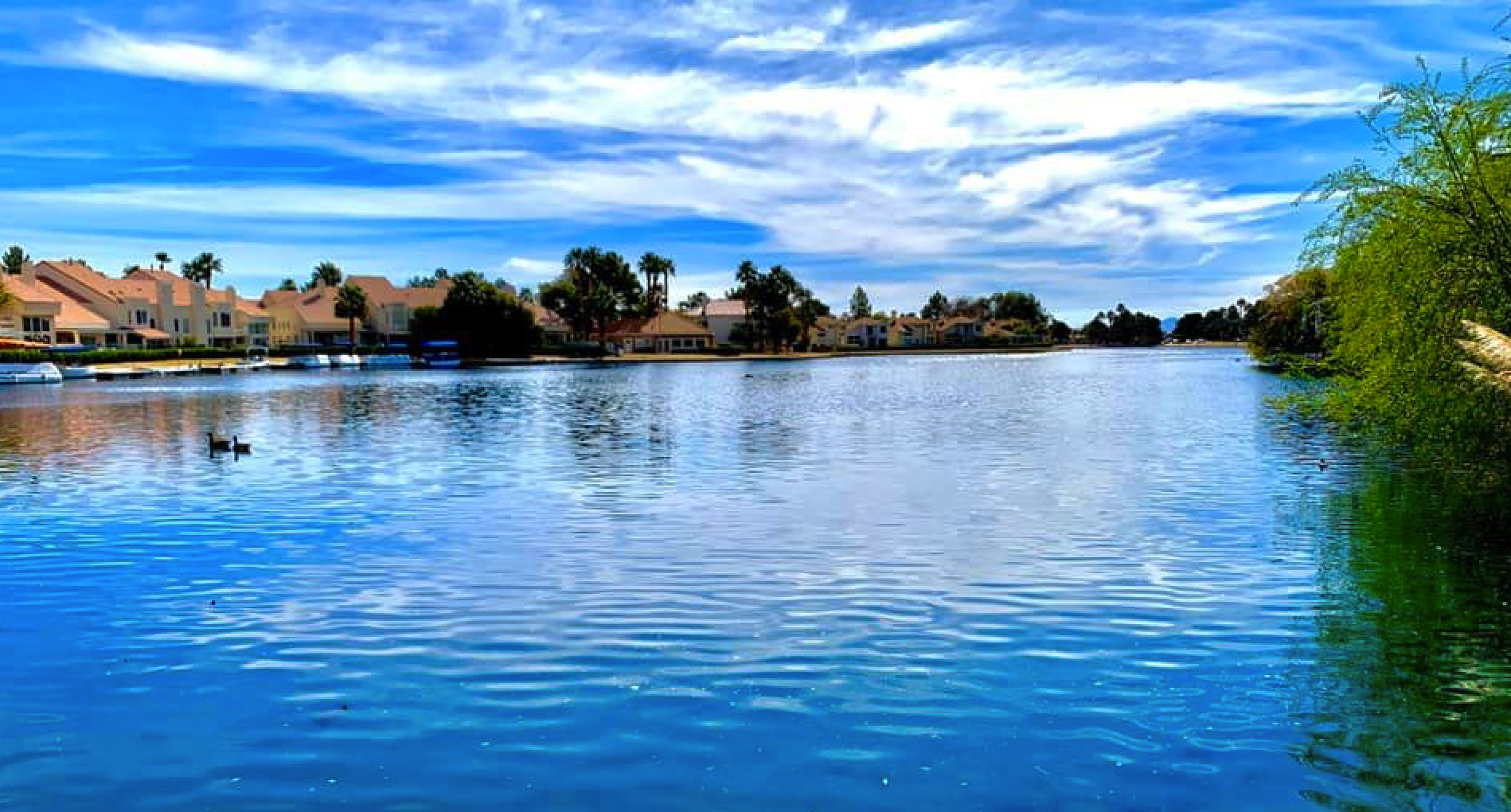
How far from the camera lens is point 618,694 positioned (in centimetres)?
1128

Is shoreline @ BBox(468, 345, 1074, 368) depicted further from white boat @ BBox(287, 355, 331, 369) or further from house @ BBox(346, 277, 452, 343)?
house @ BBox(346, 277, 452, 343)

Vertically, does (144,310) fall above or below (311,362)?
above

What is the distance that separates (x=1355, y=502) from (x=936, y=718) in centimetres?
1768

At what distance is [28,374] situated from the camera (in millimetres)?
87000

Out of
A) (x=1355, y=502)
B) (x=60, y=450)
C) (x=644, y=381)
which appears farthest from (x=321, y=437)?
(x=644, y=381)

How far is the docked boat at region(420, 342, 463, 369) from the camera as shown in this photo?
141125 millimetres

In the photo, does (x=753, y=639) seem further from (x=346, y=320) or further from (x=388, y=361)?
(x=346, y=320)

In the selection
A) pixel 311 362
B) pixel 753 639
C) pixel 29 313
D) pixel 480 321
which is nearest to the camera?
pixel 753 639

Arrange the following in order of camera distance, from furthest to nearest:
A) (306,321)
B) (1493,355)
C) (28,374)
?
(306,321) < (28,374) < (1493,355)

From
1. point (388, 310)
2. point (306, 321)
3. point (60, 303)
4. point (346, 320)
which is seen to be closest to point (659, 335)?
point (388, 310)

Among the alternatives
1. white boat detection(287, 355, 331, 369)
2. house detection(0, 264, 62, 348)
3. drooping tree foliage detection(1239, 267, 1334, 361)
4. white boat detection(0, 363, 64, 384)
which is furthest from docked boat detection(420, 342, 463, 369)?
drooping tree foliage detection(1239, 267, 1334, 361)

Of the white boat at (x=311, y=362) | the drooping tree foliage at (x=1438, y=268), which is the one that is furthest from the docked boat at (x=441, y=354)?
the drooping tree foliage at (x=1438, y=268)

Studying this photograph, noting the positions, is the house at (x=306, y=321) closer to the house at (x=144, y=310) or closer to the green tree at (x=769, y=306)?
the house at (x=144, y=310)

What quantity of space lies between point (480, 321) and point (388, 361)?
14.6 m
